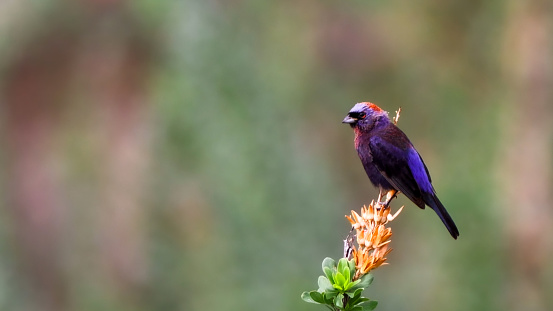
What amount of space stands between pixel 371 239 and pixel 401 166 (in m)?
1.57

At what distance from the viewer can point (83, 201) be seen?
981cm

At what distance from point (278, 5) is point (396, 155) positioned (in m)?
7.04

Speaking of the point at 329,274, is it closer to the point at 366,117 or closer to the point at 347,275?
the point at 347,275

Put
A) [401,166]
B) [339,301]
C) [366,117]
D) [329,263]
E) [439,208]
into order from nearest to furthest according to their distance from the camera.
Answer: [339,301] → [329,263] → [439,208] → [401,166] → [366,117]

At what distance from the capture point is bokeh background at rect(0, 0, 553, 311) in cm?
746

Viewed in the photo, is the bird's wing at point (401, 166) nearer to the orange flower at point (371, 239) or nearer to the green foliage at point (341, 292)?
the orange flower at point (371, 239)

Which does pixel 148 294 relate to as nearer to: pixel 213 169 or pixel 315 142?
pixel 213 169

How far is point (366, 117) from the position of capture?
3.94m

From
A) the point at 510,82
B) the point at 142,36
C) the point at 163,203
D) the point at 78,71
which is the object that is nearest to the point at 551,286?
the point at 510,82

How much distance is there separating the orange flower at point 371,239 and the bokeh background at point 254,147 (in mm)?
4754

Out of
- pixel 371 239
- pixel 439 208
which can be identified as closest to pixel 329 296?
pixel 371 239

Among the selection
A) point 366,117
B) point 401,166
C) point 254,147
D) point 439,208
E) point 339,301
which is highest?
point 254,147

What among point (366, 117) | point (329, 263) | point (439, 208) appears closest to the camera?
point (329, 263)

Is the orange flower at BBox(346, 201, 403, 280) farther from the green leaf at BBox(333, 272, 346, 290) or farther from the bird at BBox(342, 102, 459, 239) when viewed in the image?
the bird at BBox(342, 102, 459, 239)
